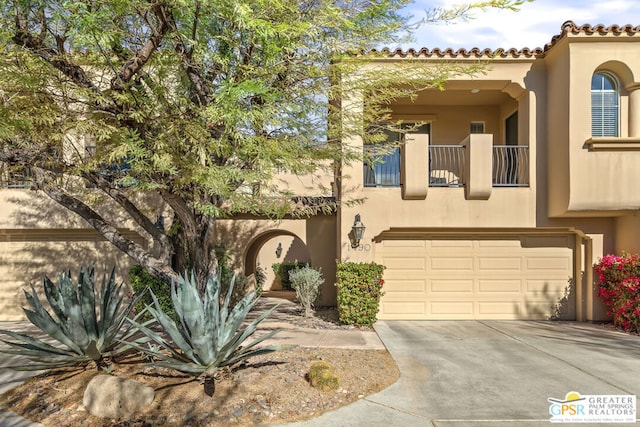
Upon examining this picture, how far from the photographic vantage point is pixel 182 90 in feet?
22.6

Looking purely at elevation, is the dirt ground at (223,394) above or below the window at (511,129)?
below

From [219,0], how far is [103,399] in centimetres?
496

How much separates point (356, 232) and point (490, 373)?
4.44m

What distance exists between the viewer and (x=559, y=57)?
9.34 meters

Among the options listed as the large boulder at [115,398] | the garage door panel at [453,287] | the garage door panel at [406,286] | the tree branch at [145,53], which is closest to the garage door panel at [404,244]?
the garage door panel at [406,286]

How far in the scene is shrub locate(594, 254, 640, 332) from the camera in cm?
892

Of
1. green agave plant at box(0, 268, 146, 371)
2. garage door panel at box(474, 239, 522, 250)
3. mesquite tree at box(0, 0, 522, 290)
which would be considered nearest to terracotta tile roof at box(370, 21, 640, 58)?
mesquite tree at box(0, 0, 522, 290)

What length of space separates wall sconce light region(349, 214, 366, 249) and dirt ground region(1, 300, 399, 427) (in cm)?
382

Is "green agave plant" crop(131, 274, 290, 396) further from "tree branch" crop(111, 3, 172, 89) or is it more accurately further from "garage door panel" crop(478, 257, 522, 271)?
"garage door panel" crop(478, 257, 522, 271)

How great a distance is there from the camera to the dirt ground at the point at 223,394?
14.9 ft

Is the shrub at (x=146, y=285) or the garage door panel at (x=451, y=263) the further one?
the garage door panel at (x=451, y=263)

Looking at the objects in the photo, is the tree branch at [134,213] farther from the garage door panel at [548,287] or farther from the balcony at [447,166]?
the garage door panel at [548,287]

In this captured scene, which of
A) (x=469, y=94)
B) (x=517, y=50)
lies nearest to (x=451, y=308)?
(x=469, y=94)

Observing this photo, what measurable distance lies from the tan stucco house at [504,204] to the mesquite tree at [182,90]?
3.27m
